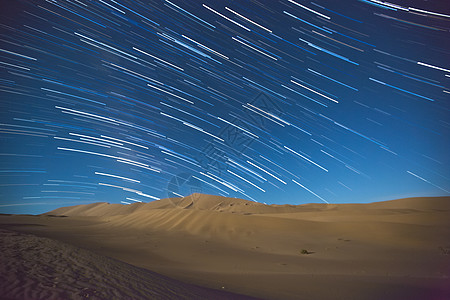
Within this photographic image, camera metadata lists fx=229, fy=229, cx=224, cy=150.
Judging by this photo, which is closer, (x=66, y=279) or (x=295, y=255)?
(x=66, y=279)

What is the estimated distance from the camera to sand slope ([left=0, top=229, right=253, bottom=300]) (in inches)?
147

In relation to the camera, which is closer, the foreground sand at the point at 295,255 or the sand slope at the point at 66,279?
the sand slope at the point at 66,279

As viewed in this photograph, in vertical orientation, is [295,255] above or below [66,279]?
above

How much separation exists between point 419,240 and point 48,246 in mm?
24660

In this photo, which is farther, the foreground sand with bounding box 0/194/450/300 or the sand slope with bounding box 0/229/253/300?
the foreground sand with bounding box 0/194/450/300

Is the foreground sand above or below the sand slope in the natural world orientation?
above

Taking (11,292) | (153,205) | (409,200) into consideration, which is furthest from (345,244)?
(153,205)

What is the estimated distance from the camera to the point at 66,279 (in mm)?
4395

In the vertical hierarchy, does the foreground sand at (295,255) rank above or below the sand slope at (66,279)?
above

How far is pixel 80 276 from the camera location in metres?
4.75

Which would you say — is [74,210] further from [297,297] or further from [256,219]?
[297,297]

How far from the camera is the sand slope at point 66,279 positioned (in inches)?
147

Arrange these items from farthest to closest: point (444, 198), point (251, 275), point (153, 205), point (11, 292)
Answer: point (153, 205), point (444, 198), point (251, 275), point (11, 292)

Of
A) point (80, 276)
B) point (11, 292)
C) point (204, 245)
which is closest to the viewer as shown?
point (11, 292)
